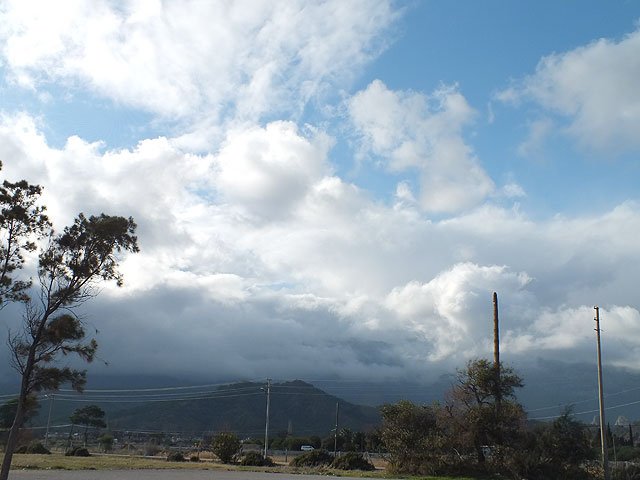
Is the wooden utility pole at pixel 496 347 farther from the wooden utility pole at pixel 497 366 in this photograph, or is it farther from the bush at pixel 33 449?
the bush at pixel 33 449

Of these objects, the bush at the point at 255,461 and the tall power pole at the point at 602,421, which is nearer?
the tall power pole at the point at 602,421

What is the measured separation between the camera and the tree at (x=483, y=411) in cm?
4247

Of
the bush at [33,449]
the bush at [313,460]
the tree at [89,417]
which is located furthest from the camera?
the tree at [89,417]

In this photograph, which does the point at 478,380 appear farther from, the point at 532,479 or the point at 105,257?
the point at 105,257

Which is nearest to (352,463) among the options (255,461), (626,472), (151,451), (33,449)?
(255,461)

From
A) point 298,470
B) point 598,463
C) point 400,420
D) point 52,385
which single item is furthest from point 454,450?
point 52,385

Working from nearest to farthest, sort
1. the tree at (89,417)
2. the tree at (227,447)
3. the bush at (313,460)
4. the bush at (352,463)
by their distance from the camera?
the bush at (352,463) < the bush at (313,460) < the tree at (227,447) < the tree at (89,417)

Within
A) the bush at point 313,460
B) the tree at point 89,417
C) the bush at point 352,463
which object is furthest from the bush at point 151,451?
the tree at point 89,417

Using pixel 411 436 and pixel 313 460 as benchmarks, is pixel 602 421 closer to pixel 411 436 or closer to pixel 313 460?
pixel 411 436

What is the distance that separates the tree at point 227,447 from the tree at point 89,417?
8747 centimetres

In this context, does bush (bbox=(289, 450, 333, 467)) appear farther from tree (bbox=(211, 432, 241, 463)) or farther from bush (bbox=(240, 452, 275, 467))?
tree (bbox=(211, 432, 241, 463))

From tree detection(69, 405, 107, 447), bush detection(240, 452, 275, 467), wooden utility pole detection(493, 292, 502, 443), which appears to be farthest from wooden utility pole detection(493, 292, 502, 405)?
tree detection(69, 405, 107, 447)

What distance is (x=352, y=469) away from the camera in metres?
49.4

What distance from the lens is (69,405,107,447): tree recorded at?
138 metres
